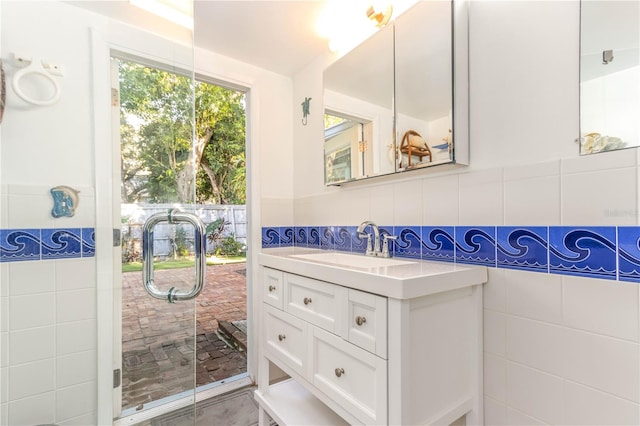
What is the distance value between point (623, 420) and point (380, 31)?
68.4 inches

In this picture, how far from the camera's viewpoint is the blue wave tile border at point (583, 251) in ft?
2.67

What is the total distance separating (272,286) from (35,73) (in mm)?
1384

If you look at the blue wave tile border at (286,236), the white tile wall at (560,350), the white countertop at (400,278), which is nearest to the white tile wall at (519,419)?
the white tile wall at (560,350)

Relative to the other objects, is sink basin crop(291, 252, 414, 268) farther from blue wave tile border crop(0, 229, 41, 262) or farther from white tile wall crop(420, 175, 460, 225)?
blue wave tile border crop(0, 229, 41, 262)

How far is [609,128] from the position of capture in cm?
82

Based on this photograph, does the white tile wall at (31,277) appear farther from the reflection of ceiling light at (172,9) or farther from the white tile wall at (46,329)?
the reflection of ceiling light at (172,9)

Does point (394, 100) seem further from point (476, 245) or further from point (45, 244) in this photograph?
point (45, 244)

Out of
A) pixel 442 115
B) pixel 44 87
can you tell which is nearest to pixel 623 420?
pixel 442 115

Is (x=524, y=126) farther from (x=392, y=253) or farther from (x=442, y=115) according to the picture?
(x=392, y=253)

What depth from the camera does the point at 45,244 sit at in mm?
1280


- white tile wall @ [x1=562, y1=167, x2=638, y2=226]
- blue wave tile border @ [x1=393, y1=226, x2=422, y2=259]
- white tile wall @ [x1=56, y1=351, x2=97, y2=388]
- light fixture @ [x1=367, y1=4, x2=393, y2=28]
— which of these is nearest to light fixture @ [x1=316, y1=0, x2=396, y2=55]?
light fixture @ [x1=367, y1=4, x2=393, y2=28]

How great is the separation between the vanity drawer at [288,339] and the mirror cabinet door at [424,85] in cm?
86

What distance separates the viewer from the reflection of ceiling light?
137cm

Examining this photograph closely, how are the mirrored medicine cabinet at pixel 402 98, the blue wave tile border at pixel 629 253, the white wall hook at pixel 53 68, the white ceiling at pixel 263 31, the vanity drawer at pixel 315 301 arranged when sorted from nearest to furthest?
the blue wave tile border at pixel 629 253 → the vanity drawer at pixel 315 301 → the mirrored medicine cabinet at pixel 402 98 → the white wall hook at pixel 53 68 → the white ceiling at pixel 263 31
